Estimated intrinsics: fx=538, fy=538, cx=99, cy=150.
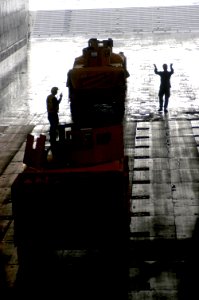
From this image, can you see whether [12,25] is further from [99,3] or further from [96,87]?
[99,3]

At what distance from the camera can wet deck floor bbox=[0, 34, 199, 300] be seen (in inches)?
320

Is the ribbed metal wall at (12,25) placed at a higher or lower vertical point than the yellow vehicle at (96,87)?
higher

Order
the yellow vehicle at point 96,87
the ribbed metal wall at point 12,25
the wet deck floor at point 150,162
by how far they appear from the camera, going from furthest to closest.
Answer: the ribbed metal wall at point 12,25 < the yellow vehicle at point 96,87 < the wet deck floor at point 150,162

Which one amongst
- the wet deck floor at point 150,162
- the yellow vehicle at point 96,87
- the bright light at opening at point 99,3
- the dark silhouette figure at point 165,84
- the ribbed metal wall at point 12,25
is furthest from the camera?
the bright light at opening at point 99,3

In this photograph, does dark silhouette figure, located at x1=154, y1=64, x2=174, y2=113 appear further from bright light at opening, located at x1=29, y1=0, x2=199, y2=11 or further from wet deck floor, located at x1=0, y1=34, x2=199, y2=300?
bright light at opening, located at x1=29, y1=0, x2=199, y2=11

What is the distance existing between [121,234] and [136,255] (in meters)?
1.09

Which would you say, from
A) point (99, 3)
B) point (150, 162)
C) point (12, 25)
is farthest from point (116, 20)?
point (150, 162)

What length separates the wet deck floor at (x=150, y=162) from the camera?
8125 mm

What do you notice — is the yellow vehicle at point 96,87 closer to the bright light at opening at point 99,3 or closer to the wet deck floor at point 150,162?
the wet deck floor at point 150,162

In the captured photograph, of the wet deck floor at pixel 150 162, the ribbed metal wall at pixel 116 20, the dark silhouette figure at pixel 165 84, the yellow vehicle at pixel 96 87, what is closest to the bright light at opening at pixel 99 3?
the ribbed metal wall at pixel 116 20

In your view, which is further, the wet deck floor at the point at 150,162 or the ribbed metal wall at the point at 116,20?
the ribbed metal wall at the point at 116,20

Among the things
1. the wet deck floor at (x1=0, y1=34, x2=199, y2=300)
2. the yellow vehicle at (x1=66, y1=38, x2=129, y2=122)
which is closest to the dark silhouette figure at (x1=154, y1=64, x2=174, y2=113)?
the wet deck floor at (x1=0, y1=34, x2=199, y2=300)

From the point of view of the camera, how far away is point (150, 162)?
13.4 metres

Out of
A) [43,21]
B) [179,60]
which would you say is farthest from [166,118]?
[43,21]
